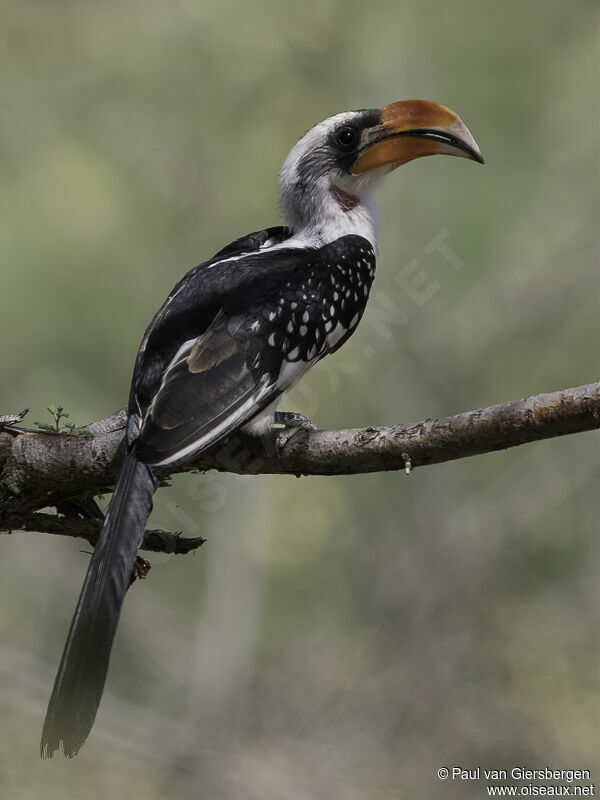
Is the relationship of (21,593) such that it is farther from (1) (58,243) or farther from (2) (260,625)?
(1) (58,243)

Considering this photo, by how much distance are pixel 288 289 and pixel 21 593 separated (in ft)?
19.3

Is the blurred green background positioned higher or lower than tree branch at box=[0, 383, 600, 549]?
higher

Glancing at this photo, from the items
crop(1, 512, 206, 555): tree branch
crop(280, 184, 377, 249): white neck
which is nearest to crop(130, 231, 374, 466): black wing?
crop(280, 184, 377, 249): white neck

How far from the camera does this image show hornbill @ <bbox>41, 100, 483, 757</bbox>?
2.95m

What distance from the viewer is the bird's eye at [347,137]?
4609 mm

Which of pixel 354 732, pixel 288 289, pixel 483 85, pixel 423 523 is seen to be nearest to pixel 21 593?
pixel 354 732

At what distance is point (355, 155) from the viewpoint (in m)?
4.59

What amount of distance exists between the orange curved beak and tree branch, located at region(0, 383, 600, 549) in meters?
1.84

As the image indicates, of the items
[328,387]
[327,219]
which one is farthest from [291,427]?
[328,387]

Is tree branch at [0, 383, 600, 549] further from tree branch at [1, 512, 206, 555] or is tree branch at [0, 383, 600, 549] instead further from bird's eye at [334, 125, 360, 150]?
bird's eye at [334, 125, 360, 150]

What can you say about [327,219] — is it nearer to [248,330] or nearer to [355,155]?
[355,155]

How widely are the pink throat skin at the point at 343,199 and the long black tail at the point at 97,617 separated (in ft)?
6.51

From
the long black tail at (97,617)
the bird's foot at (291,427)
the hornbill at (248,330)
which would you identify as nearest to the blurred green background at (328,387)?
the hornbill at (248,330)

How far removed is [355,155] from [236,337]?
1.54 meters
